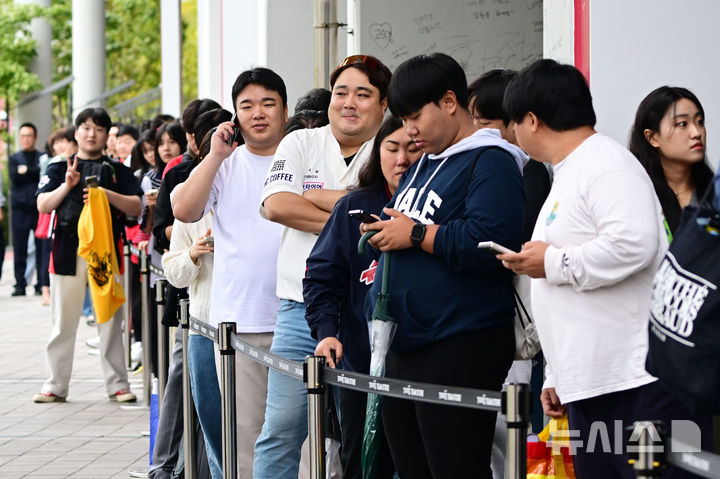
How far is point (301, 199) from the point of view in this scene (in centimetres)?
493

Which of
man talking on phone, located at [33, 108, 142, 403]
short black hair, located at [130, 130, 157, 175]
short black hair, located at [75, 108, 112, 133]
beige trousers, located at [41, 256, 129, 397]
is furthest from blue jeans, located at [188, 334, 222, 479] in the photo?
short black hair, located at [130, 130, 157, 175]

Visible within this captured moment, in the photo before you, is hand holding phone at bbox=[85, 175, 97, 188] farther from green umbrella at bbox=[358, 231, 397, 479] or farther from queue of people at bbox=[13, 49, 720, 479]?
green umbrella at bbox=[358, 231, 397, 479]

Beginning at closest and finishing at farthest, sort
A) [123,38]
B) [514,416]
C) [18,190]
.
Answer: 1. [514,416]
2. [18,190]
3. [123,38]

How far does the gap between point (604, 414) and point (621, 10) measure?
6.58 feet

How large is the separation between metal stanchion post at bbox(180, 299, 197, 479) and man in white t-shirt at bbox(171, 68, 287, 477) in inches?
13.6

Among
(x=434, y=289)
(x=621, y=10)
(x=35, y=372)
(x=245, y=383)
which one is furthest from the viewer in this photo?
(x=35, y=372)

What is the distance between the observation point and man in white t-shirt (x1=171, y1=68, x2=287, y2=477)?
5.45 metres

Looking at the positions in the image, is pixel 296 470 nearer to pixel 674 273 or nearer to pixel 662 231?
pixel 662 231

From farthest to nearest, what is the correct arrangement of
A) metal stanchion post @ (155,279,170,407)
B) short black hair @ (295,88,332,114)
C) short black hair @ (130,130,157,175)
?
1. short black hair @ (130,130,157,175)
2. metal stanchion post @ (155,279,170,407)
3. short black hair @ (295,88,332,114)

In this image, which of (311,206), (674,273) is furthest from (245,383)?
(674,273)

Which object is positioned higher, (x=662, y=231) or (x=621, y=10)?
(x=621, y=10)

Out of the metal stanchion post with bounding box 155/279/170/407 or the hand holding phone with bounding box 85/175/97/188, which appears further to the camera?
the hand holding phone with bounding box 85/175/97/188

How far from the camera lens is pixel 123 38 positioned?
127 feet

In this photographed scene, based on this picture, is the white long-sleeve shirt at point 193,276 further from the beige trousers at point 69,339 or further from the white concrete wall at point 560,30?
the beige trousers at point 69,339
